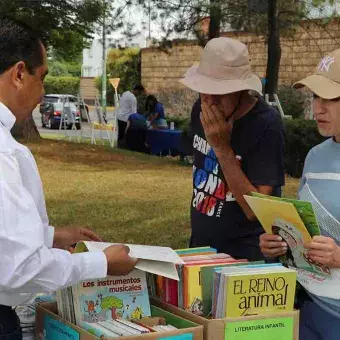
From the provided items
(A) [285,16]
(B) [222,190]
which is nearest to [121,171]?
(A) [285,16]

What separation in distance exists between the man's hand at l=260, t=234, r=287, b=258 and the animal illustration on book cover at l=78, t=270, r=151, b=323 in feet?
1.63

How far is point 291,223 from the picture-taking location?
2283 mm

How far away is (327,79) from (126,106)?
13.6 metres

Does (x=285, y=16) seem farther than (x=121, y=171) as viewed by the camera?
Yes

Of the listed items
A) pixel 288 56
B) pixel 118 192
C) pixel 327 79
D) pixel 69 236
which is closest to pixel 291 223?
pixel 327 79

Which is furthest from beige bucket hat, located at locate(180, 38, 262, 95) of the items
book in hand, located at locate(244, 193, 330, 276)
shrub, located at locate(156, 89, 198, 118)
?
shrub, located at locate(156, 89, 198, 118)

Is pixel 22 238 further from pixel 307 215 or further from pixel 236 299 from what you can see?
pixel 307 215

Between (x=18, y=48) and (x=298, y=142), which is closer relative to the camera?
(x=18, y=48)

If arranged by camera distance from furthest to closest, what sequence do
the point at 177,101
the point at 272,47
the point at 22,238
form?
the point at 177,101, the point at 272,47, the point at 22,238

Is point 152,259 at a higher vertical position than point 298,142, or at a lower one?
higher

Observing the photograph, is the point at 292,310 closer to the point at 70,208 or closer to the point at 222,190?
the point at 222,190

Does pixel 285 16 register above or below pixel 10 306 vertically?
above

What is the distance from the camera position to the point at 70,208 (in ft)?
28.0

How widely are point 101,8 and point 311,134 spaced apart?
14.3 ft
